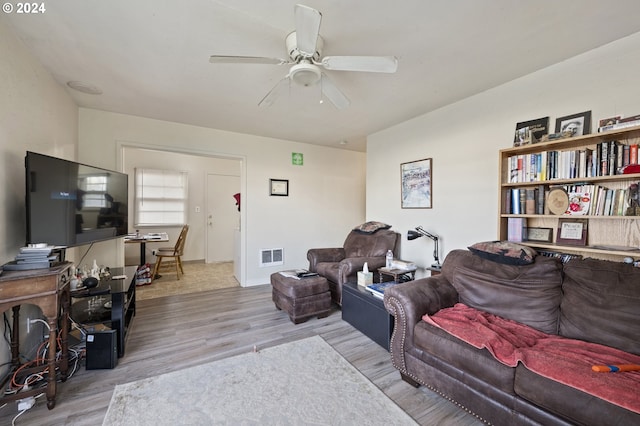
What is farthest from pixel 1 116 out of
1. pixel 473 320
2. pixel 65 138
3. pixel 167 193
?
pixel 167 193

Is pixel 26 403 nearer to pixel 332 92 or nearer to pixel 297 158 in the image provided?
pixel 332 92

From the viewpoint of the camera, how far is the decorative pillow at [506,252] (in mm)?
1955

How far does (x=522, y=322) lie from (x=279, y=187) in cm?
363

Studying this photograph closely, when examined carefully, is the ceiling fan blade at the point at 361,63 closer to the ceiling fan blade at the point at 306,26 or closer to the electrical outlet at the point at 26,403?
the ceiling fan blade at the point at 306,26

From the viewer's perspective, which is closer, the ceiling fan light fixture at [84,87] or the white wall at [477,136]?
the white wall at [477,136]

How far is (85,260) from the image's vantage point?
3.15m

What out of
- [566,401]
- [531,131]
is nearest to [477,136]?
[531,131]

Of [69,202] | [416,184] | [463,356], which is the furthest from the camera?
[416,184]

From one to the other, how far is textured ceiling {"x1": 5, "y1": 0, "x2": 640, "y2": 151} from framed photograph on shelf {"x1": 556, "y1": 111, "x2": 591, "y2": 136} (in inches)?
19.4

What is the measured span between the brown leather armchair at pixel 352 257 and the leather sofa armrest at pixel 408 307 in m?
1.06

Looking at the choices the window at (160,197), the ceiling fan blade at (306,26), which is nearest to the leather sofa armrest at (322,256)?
the ceiling fan blade at (306,26)

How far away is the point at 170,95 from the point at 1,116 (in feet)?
4.37

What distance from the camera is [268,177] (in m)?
4.36

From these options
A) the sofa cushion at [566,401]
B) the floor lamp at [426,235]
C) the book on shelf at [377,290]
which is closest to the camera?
the sofa cushion at [566,401]
